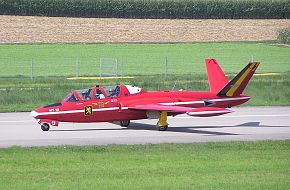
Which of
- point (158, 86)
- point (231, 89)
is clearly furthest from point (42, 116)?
point (158, 86)

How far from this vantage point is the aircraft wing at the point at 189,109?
2975 cm

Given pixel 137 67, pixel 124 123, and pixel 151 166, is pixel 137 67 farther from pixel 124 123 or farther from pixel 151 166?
pixel 151 166

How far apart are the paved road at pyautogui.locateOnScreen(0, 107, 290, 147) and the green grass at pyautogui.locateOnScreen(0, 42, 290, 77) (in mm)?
26103

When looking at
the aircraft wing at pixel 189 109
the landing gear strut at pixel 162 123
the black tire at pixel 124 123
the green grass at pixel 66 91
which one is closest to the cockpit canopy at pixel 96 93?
the aircraft wing at pixel 189 109

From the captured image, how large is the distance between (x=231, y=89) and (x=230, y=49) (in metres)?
45.3

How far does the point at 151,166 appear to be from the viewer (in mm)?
22219

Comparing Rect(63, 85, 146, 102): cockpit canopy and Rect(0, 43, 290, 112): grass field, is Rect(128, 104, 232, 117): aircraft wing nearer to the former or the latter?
Rect(63, 85, 146, 102): cockpit canopy

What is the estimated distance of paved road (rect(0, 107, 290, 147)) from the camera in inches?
1121

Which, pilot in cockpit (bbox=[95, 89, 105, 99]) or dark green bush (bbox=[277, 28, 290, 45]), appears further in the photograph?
dark green bush (bbox=[277, 28, 290, 45])

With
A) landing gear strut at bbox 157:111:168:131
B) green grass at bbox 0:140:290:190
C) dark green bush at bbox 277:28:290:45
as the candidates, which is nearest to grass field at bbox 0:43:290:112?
dark green bush at bbox 277:28:290:45

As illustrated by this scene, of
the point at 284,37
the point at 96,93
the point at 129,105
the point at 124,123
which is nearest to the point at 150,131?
the point at 129,105

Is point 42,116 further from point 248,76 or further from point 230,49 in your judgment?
point 230,49

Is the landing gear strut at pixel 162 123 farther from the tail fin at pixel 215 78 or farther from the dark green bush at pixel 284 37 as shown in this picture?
the dark green bush at pixel 284 37

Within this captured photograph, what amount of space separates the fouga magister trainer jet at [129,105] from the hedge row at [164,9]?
57.9m
